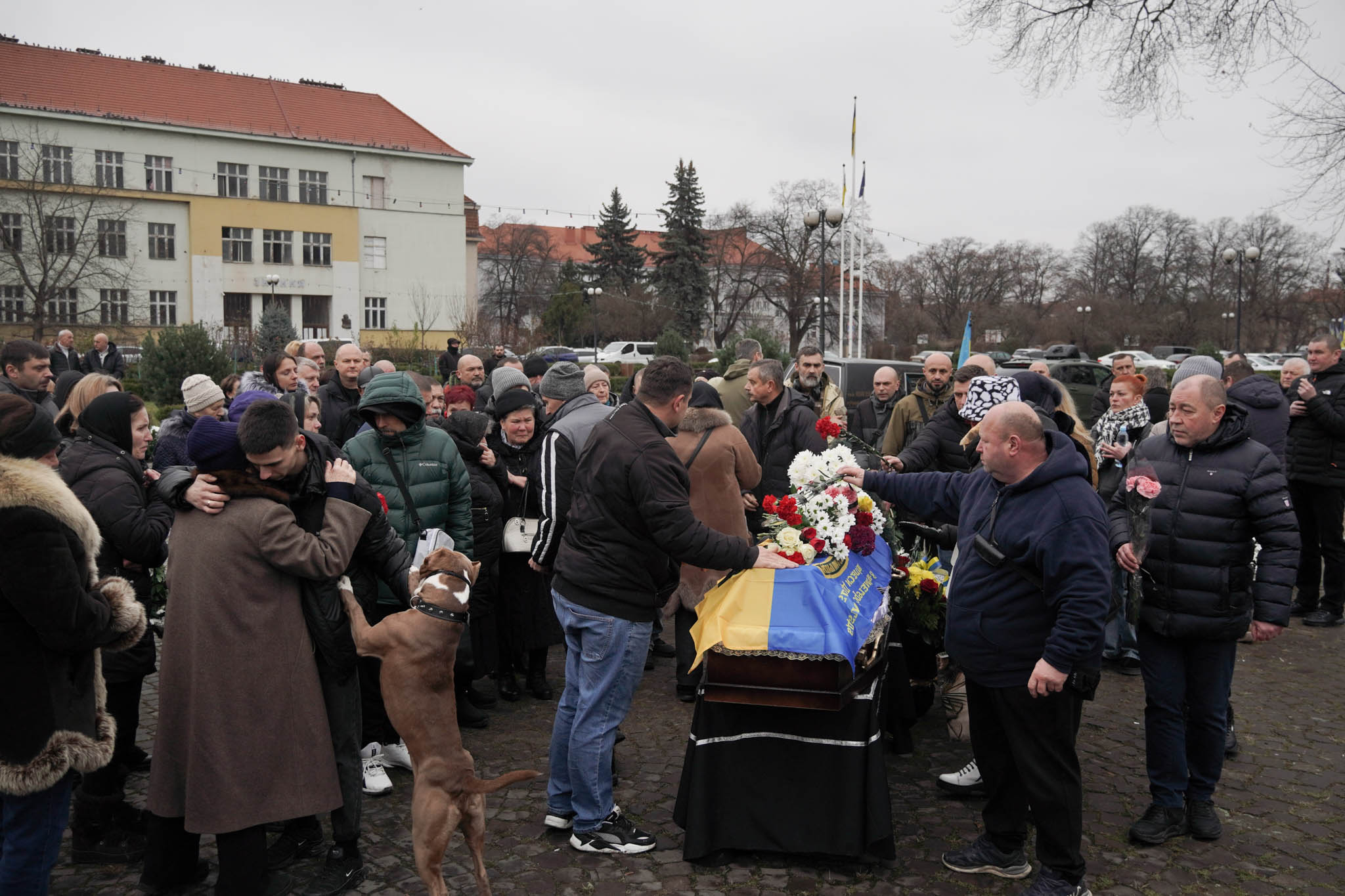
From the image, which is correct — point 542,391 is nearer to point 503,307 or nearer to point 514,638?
point 514,638

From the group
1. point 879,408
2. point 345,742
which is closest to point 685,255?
point 879,408

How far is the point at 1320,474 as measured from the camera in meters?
8.08

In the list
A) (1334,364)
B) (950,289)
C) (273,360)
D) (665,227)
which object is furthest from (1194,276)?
(273,360)

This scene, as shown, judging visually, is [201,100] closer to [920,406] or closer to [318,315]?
[318,315]

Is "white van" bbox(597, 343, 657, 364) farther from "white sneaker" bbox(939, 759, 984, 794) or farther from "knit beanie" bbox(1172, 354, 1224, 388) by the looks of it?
"white sneaker" bbox(939, 759, 984, 794)

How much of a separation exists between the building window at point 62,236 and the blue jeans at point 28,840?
136 feet

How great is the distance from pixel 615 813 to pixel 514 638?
84.8 inches

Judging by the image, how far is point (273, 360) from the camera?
8094mm

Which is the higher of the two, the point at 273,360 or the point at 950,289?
the point at 950,289

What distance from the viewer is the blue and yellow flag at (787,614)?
3809 millimetres

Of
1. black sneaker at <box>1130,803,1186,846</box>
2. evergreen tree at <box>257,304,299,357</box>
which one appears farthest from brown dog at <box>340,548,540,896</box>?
evergreen tree at <box>257,304,299,357</box>

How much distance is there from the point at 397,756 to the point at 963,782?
3.01 metres

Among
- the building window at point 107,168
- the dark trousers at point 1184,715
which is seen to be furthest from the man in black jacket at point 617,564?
the building window at point 107,168

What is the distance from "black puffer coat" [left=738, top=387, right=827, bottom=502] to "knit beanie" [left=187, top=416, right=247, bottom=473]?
3.97 m
